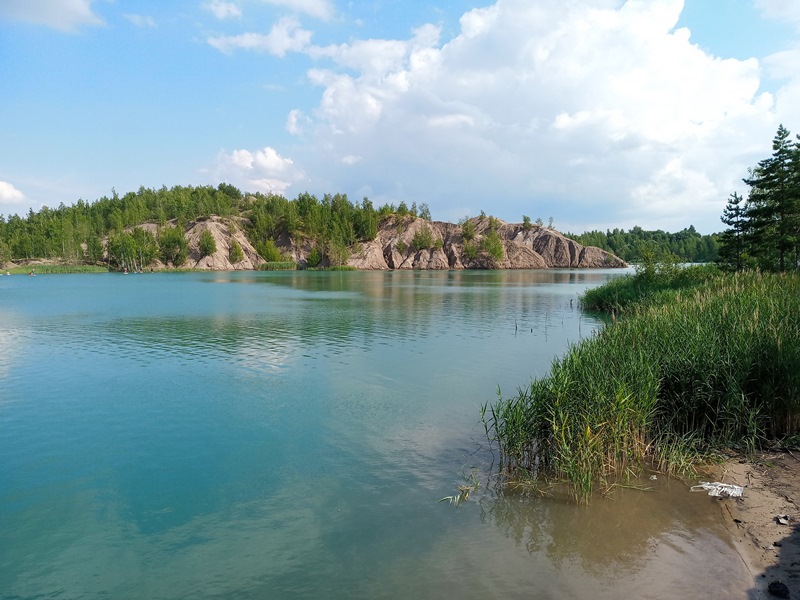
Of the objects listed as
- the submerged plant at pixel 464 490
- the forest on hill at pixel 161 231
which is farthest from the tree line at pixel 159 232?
the submerged plant at pixel 464 490

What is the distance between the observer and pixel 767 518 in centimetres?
866

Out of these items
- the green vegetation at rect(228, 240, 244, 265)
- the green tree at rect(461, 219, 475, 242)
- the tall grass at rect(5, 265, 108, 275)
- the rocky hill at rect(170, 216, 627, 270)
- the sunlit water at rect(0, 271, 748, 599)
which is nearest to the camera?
the sunlit water at rect(0, 271, 748, 599)

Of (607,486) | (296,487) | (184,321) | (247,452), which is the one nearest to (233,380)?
(247,452)

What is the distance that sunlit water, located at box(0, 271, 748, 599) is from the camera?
779 centimetres

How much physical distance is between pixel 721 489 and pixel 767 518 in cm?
107

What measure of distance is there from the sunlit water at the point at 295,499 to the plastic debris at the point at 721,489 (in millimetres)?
254

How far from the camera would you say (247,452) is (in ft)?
42.8

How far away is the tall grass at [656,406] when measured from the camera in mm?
10578

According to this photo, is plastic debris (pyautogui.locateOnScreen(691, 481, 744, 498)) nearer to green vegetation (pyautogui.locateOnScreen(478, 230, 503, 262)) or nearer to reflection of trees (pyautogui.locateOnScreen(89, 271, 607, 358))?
reflection of trees (pyautogui.locateOnScreen(89, 271, 607, 358))

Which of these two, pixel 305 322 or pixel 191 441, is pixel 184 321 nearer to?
pixel 305 322

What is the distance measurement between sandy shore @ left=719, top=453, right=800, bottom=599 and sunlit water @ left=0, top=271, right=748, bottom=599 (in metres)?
0.30

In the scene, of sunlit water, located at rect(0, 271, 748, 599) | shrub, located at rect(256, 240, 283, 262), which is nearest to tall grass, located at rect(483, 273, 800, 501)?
sunlit water, located at rect(0, 271, 748, 599)

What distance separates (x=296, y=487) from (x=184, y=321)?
29.9 meters

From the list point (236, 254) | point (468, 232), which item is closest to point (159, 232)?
point (236, 254)
